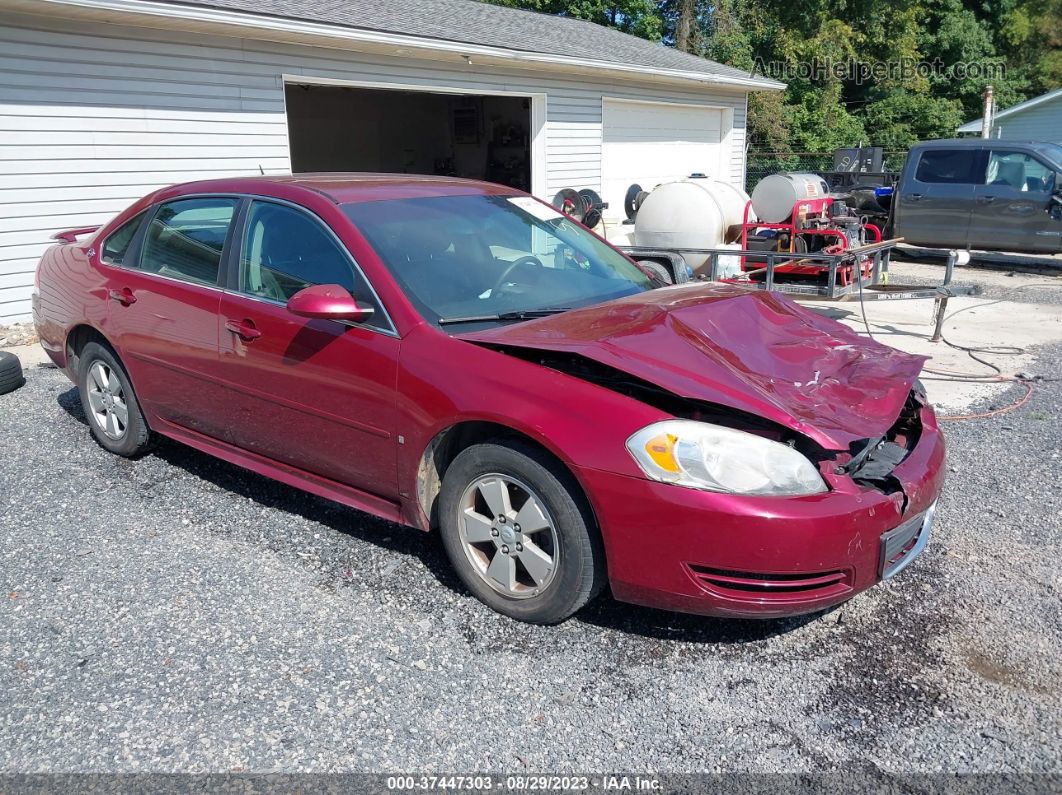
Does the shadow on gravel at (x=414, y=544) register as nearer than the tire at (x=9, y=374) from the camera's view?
Yes

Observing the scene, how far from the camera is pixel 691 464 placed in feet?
9.03

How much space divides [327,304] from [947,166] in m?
13.0

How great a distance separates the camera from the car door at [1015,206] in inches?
497

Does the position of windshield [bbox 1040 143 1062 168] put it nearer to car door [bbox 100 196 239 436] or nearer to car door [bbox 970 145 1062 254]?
car door [bbox 970 145 1062 254]

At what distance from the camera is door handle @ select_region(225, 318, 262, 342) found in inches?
150

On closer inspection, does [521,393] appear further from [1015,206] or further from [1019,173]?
[1019,173]

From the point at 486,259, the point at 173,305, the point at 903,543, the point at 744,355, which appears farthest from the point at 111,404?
the point at 903,543

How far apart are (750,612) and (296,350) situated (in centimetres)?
212

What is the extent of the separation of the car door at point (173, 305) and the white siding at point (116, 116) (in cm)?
418

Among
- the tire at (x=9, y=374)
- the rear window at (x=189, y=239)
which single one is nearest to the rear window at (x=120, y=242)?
the rear window at (x=189, y=239)

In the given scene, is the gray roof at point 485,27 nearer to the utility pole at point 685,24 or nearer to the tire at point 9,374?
the tire at point 9,374

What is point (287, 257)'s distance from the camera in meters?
3.87

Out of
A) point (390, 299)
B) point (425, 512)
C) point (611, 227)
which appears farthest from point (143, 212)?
point (611, 227)

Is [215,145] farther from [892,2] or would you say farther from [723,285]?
[892,2]
